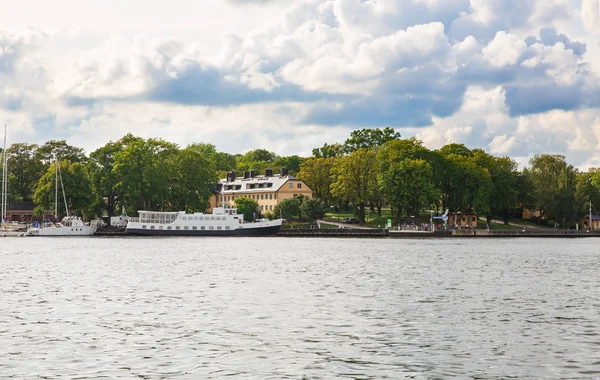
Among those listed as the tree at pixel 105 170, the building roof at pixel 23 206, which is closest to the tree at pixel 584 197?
the tree at pixel 105 170

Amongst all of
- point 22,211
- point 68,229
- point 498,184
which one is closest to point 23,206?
point 22,211

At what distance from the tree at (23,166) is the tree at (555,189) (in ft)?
338

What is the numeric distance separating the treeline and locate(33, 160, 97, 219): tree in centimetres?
18

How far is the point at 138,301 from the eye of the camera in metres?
37.2

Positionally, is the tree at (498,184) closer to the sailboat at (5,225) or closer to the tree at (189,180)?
the tree at (189,180)

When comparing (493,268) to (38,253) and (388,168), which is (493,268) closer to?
(38,253)

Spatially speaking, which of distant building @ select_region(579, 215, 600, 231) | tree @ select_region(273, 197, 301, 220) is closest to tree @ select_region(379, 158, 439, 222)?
tree @ select_region(273, 197, 301, 220)

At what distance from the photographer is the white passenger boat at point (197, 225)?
132875 millimetres

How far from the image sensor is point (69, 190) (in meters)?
138

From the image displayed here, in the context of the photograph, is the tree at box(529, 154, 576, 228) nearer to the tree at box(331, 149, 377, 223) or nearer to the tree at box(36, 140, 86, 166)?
the tree at box(331, 149, 377, 223)

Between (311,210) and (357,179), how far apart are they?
11887 millimetres

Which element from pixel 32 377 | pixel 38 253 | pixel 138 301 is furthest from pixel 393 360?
pixel 38 253

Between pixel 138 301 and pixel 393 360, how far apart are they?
1762 cm

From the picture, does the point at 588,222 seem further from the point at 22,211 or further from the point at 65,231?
the point at 22,211
